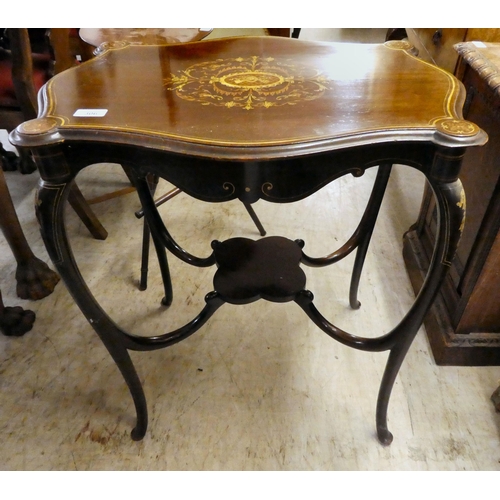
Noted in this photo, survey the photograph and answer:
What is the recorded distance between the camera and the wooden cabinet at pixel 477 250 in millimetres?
912

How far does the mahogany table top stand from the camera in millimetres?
607

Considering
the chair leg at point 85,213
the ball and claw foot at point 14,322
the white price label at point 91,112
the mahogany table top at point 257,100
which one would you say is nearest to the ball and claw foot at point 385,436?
the mahogany table top at point 257,100

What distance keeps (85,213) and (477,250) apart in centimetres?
123

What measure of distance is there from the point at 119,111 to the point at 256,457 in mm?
770

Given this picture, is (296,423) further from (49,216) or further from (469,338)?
(49,216)

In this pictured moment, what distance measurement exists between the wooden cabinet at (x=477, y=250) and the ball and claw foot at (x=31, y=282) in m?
1.17

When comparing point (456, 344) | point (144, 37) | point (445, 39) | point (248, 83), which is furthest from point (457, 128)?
point (144, 37)

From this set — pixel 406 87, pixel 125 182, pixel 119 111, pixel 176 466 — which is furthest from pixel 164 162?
pixel 125 182

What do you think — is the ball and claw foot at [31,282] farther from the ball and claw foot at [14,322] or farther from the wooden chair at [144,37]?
the wooden chair at [144,37]

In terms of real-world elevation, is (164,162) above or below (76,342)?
above

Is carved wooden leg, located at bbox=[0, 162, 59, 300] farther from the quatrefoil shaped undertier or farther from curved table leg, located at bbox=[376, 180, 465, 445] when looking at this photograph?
curved table leg, located at bbox=[376, 180, 465, 445]

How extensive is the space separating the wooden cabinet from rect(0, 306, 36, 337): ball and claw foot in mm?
1153

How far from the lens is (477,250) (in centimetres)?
98

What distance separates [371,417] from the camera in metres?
1.03
